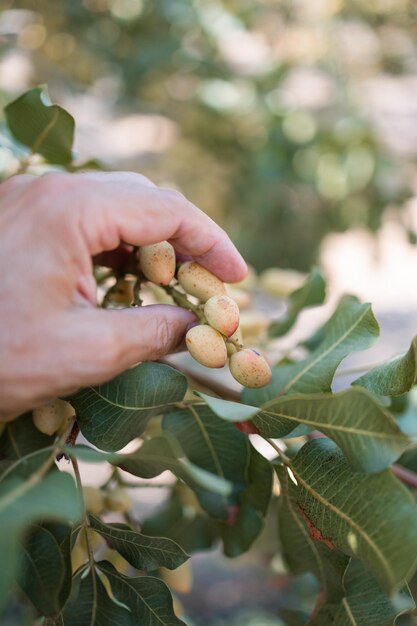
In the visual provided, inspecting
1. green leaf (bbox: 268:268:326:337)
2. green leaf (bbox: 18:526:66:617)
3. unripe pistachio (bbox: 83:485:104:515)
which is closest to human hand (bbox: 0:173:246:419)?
green leaf (bbox: 18:526:66:617)

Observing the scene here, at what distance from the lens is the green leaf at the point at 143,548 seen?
1.99ft

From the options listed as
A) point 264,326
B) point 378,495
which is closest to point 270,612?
point 264,326

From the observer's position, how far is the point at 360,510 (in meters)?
0.54

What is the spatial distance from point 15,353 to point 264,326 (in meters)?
0.50

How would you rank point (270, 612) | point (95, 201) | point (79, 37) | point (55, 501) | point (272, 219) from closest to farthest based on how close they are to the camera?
point (55, 501), point (95, 201), point (270, 612), point (272, 219), point (79, 37)

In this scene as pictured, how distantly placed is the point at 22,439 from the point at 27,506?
27 cm

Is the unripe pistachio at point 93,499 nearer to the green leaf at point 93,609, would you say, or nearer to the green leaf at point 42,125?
the green leaf at point 93,609

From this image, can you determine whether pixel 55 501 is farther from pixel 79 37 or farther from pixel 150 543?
pixel 79 37

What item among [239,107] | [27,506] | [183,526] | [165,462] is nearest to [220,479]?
[165,462]

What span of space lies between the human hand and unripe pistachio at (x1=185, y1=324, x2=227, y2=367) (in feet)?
0.06

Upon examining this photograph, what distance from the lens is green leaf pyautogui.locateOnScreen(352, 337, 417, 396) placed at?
0.58 meters

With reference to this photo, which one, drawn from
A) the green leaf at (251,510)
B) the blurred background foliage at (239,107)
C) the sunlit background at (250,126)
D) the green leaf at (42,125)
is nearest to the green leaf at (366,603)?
the green leaf at (251,510)

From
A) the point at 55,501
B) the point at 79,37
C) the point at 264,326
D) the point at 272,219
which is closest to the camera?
the point at 55,501

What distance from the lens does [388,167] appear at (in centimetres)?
256
